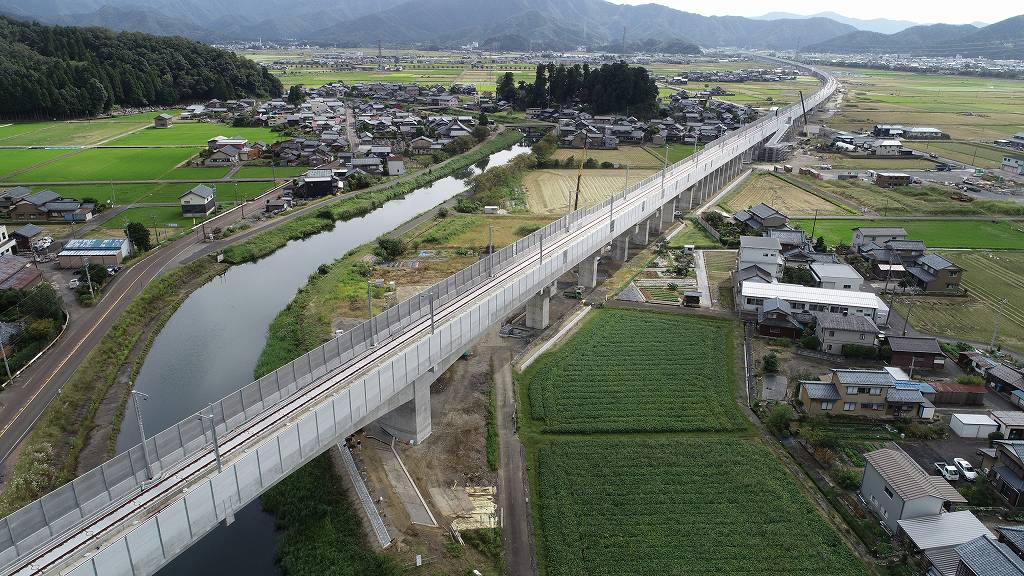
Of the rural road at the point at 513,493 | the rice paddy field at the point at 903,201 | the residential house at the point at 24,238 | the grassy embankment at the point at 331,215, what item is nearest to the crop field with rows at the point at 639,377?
the rural road at the point at 513,493

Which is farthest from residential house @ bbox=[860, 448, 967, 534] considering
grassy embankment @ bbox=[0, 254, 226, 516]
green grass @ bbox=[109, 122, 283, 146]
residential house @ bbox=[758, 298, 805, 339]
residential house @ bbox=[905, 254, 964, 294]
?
green grass @ bbox=[109, 122, 283, 146]

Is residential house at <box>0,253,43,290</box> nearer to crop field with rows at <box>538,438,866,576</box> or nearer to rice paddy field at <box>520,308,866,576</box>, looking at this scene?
rice paddy field at <box>520,308,866,576</box>

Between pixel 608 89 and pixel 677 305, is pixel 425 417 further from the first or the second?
pixel 608 89

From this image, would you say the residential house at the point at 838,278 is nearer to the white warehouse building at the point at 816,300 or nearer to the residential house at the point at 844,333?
the white warehouse building at the point at 816,300

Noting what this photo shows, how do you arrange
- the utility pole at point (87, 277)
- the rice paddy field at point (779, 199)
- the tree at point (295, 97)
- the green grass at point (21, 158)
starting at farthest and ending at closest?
the tree at point (295, 97), the green grass at point (21, 158), the rice paddy field at point (779, 199), the utility pole at point (87, 277)

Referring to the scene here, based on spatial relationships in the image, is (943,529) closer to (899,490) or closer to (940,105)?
(899,490)

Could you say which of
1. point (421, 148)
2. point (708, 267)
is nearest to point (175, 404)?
point (708, 267)
